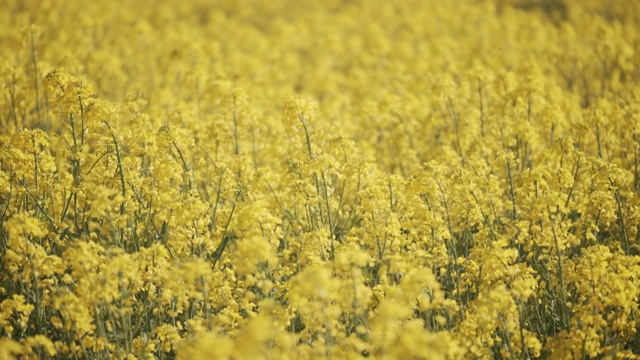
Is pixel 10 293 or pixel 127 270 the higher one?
pixel 127 270

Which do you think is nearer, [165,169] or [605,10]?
[165,169]

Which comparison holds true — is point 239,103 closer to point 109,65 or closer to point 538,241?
point 538,241

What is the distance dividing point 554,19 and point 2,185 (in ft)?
58.3

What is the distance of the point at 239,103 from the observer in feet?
23.7

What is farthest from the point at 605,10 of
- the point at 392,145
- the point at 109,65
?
the point at 109,65

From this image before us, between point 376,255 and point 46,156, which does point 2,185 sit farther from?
point 376,255

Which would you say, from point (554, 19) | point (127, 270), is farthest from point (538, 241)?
point (554, 19)

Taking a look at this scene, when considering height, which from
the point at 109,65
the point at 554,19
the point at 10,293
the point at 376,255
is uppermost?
the point at 554,19

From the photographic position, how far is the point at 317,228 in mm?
5793

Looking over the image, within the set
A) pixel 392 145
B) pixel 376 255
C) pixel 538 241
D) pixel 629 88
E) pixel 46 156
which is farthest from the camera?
pixel 629 88

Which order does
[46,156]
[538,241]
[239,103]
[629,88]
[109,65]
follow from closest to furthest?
[538,241] < [46,156] < [239,103] < [629,88] < [109,65]

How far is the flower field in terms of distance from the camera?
4273 mm

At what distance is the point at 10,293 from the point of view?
5.69 m

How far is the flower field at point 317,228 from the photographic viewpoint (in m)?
4.27
